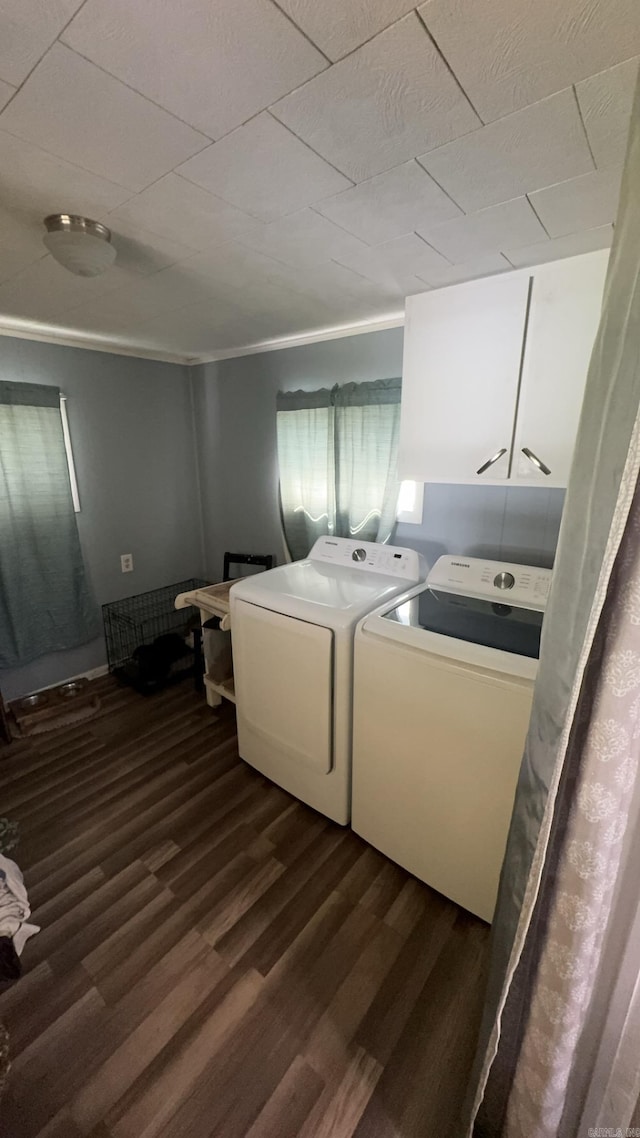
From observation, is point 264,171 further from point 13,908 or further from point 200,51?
point 13,908

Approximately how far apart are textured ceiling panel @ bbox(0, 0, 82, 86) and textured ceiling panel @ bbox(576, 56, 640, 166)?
2.72ft

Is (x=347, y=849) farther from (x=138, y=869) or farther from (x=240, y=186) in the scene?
(x=240, y=186)

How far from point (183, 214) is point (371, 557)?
1.48 meters

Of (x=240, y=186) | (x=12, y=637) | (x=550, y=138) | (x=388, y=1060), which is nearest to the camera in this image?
(x=550, y=138)

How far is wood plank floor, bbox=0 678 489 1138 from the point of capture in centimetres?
104

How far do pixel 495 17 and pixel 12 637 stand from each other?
3069 millimetres

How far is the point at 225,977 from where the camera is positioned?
1304mm

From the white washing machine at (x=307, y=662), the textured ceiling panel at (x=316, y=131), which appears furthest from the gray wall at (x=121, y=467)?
the white washing machine at (x=307, y=662)

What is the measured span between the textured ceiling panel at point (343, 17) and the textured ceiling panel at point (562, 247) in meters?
0.89

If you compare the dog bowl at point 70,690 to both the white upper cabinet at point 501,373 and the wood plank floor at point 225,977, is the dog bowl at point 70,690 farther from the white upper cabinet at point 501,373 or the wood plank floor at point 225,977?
the white upper cabinet at point 501,373

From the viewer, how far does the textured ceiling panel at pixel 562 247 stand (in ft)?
3.99

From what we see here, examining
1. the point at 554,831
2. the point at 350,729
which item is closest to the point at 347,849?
the point at 350,729

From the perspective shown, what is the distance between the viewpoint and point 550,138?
2.79 feet

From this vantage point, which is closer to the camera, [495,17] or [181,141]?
[495,17]
